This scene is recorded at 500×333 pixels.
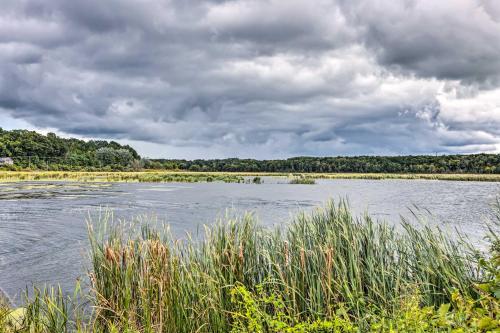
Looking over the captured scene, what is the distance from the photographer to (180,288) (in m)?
7.30

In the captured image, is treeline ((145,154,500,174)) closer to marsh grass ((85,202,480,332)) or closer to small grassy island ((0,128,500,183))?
small grassy island ((0,128,500,183))

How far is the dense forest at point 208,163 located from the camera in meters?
139

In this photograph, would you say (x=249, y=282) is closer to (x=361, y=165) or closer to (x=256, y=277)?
(x=256, y=277)

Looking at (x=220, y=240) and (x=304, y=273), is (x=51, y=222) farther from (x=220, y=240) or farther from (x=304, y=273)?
(x=304, y=273)

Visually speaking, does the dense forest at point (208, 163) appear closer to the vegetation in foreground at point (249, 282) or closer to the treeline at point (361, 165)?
the treeline at point (361, 165)

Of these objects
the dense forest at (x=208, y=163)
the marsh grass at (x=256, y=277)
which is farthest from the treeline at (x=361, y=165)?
the marsh grass at (x=256, y=277)

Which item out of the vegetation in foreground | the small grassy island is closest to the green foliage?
the vegetation in foreground

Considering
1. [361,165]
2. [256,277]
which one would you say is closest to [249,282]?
[256,277]

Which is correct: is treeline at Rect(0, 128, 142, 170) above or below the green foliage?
above

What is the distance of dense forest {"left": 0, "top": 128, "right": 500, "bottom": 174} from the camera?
138550 millimetres

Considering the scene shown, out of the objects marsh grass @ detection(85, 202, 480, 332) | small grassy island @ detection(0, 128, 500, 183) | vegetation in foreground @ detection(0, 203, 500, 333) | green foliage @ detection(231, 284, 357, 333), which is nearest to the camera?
green foliage @ detection(231, 284, 357, 333)

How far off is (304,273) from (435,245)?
2586mm

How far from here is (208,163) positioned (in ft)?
Answer: 559

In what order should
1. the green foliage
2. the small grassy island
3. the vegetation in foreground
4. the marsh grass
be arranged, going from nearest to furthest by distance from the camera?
the green foliage
the vegetation in foreground
the marsh grass
the small grassy island
